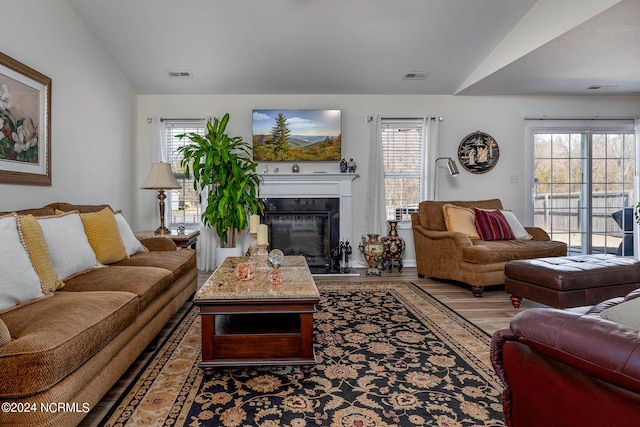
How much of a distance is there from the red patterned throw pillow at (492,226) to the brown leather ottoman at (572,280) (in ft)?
3.19

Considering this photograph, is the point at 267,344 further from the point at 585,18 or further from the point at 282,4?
the point at 585,18

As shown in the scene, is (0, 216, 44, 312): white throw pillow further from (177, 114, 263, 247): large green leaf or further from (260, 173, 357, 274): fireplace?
(260, 173, 357, 274): fireplace

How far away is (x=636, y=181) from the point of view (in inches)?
220

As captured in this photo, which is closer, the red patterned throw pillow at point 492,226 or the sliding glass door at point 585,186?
the red patterned throw pillow at point 492,226

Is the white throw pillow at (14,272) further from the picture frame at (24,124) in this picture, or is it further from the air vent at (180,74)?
the air vent at (180,74)

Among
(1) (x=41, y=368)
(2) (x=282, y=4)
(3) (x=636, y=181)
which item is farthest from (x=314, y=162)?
(3) (x=636, y=181)

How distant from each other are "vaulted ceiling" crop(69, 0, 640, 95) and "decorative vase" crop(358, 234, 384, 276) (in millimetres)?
2059

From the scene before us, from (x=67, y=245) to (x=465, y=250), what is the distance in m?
3.50

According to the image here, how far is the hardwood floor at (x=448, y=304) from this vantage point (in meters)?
1.94

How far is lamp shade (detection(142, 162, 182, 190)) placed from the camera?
4.42 m

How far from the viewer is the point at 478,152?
550 centimetres

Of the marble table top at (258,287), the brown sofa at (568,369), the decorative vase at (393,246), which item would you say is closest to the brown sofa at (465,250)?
the decorative vase at (393,246)

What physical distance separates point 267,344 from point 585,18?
3649 millimetres

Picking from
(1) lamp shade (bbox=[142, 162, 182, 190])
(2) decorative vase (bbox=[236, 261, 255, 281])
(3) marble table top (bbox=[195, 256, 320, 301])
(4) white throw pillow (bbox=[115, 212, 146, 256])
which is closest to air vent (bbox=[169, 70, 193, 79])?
(1) lamp shade (bbox=[142, 162, 182, 190])
